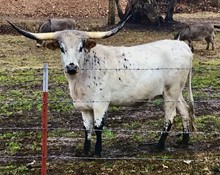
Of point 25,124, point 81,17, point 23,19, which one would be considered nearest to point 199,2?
point 81,17

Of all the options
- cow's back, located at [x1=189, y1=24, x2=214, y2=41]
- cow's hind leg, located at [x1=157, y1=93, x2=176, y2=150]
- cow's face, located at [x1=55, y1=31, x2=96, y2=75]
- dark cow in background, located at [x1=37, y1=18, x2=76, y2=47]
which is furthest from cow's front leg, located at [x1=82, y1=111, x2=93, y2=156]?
dark cow in background, located at [x1=37, y1=18, x2=76, y2=47]

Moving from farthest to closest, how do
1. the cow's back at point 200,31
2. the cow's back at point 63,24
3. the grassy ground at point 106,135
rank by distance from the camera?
the cow's back at point 63,24, the cow's back at point 200,31, the grassy ground at point 106,135

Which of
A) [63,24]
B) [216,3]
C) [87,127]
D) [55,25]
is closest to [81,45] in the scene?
[87,127]

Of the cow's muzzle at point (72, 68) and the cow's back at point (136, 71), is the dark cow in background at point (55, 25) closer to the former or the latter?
the cow's back at point (136, 71)

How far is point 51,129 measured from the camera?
1048 cm

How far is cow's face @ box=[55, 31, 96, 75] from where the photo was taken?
827cm

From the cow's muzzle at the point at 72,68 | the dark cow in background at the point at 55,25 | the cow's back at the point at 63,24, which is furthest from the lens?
the cow's back at the point at 63,24

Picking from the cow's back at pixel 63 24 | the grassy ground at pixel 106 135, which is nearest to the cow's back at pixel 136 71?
the grassy ground at pixel 106 135

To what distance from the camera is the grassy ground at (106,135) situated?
8.45 meters

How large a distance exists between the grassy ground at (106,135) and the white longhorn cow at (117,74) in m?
0.39

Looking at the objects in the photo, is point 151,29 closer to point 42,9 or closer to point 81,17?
point 81,17

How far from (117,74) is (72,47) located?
0.94 metres

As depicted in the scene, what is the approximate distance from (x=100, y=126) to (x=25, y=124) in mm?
2631

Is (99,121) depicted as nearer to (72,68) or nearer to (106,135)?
(72,68)
